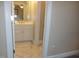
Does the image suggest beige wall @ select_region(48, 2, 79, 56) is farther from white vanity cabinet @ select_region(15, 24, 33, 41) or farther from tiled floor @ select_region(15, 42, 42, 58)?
white vanity cabinet @ select_region(15, 24, 33, 41)

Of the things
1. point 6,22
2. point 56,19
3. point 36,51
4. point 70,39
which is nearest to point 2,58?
point 6,22

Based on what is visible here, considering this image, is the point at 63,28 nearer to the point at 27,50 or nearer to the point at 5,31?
the point at 27,50

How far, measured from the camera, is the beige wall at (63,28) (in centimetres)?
395

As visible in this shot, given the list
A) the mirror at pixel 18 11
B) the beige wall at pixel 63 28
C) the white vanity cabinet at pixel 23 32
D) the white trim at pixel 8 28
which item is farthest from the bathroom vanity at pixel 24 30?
the white trim at pixel 8 28

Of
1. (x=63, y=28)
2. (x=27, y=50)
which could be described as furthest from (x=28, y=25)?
(x=63, y=28)

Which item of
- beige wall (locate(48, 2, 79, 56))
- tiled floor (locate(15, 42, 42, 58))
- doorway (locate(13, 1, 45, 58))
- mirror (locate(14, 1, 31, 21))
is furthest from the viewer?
mirror (locate(14, 1, 31, 21))

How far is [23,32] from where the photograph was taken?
561cm

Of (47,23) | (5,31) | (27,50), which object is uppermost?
(47,23)

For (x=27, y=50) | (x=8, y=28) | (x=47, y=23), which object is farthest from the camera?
(x=27, y=50)

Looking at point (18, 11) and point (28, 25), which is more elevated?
point (18, 11)

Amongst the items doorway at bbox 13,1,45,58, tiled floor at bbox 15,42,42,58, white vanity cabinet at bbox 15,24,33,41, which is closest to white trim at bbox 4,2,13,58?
tiled floor at bbox 15,42,42,58

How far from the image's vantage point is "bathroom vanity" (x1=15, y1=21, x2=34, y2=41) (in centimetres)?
554

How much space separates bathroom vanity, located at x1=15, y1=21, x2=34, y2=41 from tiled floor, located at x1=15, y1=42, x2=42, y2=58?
229 mm

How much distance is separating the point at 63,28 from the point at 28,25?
5.69 ft
